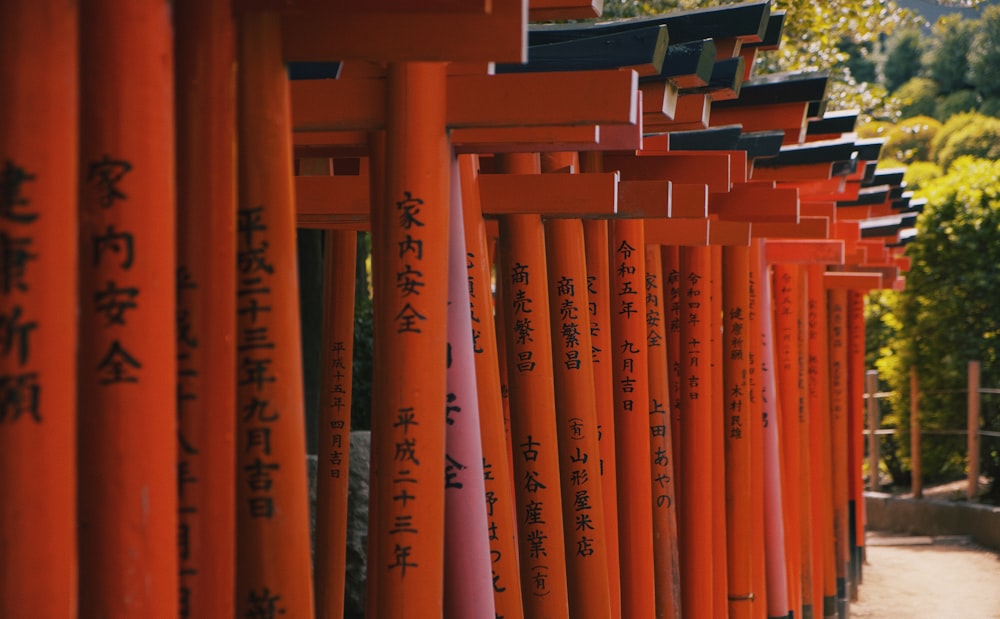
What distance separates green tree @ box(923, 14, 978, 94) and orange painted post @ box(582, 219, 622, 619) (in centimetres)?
3327

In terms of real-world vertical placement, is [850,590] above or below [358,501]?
below

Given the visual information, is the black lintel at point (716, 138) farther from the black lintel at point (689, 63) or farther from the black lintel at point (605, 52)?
the black lintel at point (605, 52)

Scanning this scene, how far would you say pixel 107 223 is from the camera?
7.63 feet

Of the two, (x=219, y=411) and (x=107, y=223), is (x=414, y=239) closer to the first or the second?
(x=219, y=411)

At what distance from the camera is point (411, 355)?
335 cm

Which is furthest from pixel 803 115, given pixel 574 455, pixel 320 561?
pixel 320 561

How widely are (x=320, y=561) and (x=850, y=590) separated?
→ 7.88 meters

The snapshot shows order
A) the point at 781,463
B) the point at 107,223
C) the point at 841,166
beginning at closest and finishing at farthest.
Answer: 1. the point at 107,223
2. the point at 841,166
3. the point at 781,463

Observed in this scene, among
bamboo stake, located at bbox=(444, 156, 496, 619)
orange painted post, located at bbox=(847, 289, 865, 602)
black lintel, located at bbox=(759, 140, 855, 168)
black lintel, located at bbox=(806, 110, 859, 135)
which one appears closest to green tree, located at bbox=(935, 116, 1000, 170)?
orange painted post, located at bbox=(847, 289, 865, 602)

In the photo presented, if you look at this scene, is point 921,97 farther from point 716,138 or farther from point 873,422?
point 716,138

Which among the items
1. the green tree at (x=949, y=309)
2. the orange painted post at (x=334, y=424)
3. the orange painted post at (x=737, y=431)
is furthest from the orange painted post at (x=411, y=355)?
the green tree at (x=949, y=309)

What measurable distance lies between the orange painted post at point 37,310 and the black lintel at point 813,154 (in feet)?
20.0

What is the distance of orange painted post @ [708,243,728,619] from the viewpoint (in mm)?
7109

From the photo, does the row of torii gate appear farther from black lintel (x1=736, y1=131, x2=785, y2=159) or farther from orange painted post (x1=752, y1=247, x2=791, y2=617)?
orange painted post (x1=752, y1=247, x2=791, y2=617)
